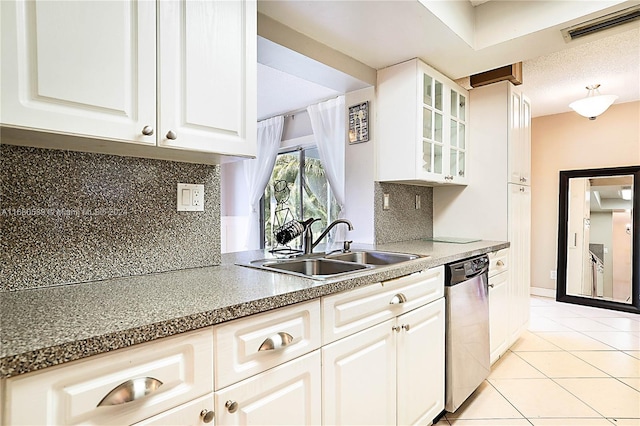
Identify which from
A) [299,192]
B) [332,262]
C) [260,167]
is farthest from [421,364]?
[260,167]

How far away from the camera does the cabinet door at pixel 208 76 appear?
1124mm

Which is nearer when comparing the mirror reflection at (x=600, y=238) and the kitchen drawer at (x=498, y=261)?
the kitchen drawer at (x=498, y=261)

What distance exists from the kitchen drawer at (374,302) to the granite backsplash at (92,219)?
650 millimetres

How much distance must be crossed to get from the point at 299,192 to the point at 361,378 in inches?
120

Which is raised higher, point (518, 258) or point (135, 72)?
point (135, 72)

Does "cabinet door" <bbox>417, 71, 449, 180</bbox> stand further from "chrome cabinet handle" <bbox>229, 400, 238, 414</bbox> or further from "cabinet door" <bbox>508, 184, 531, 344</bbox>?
"chrome cabinet handle" <bbox>229, 400, 238, 414</bbox>

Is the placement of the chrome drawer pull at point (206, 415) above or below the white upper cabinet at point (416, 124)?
below

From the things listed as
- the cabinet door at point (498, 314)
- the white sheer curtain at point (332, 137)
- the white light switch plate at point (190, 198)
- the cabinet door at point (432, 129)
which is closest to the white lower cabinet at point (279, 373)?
the white light switch plate at point (190, 198)

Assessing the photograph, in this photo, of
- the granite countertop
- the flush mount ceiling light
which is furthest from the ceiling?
the granite countertop

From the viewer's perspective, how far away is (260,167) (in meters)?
4.45

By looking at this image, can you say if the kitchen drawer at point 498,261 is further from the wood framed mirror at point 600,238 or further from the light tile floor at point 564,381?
the wood framed mirror at point 600,238

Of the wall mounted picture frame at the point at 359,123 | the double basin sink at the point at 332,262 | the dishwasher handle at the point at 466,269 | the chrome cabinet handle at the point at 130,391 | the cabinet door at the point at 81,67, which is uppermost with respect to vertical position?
the wall mounted picture frame at the point at 359,123

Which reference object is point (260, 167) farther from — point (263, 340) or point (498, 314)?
point (263, 340)

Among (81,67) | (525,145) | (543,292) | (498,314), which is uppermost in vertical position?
(525,145)
